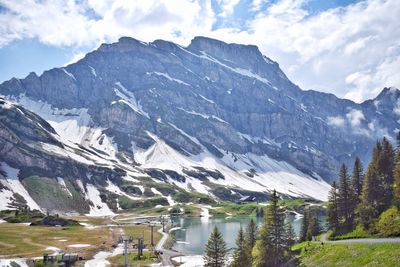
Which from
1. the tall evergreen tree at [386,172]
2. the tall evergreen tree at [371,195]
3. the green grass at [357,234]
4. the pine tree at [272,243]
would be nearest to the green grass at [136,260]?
the pine tree at [272,243]

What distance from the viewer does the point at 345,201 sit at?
8506 centimetres

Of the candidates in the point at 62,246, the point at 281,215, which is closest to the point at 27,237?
the point at 62,246

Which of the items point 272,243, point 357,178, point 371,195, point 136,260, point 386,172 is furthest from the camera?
point 136,260

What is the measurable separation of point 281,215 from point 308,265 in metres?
10.4

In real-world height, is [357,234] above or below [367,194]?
below

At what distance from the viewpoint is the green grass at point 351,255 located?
4526 cm

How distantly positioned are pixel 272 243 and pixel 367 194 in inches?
971

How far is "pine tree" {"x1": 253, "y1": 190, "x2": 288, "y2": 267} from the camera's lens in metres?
65.4

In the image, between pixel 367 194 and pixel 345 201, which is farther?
pixel 345 201

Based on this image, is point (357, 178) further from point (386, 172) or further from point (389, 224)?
point (389, 224)

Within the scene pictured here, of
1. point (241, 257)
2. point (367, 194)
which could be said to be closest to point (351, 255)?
point (241, 257)

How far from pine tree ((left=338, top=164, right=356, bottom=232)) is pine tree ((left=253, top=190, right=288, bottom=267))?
830 inches

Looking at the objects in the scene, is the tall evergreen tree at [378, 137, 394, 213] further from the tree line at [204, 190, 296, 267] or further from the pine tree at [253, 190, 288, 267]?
the tree line at [204, 190, 296, 267]

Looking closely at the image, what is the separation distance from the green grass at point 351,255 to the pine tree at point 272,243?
3.45m
